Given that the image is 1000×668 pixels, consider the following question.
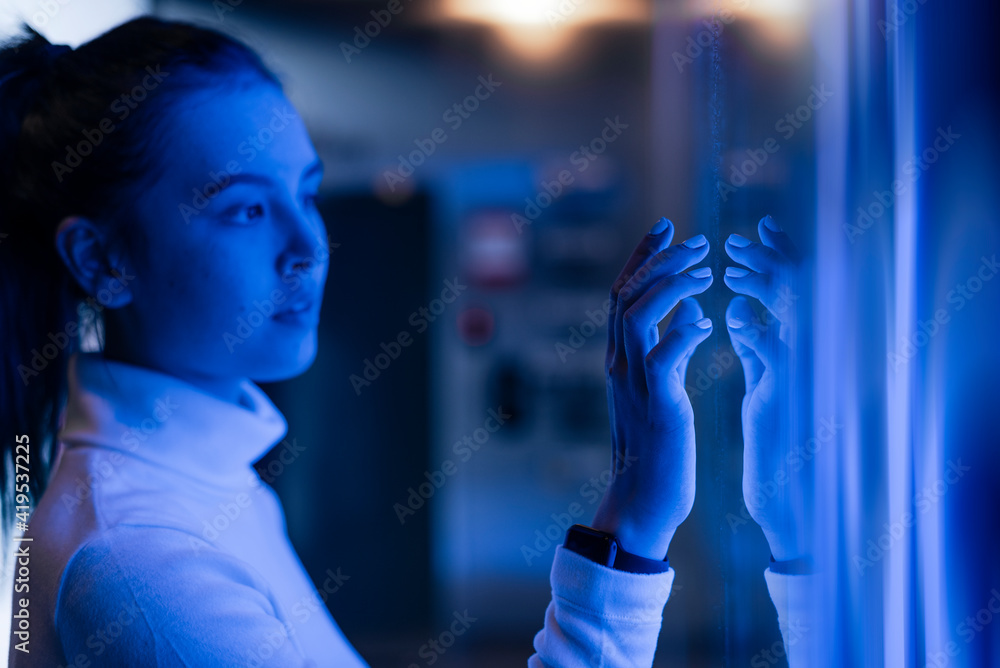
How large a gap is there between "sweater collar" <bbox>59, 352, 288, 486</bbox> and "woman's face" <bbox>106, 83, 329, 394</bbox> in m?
0.05

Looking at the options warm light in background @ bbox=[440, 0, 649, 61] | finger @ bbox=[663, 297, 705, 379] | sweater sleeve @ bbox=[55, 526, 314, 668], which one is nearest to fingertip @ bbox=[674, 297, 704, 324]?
finger @ bbox=[663, 297, 705, 379]

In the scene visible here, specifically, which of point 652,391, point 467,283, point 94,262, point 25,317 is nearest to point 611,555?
point 652,391

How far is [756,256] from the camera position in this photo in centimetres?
59

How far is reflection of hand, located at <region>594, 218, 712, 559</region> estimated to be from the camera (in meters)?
0.58

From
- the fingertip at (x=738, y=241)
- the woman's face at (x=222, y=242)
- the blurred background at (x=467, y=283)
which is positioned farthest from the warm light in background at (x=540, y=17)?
the fingertip at (x=738, y=241)

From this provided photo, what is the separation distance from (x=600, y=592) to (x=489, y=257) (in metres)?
1.16

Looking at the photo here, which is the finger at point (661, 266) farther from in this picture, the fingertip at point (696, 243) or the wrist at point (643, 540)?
the wrist at point (643, 540)

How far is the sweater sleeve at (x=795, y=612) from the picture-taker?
547mm

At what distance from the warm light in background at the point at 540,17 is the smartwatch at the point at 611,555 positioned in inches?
45.9

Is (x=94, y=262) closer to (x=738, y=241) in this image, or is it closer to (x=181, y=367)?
(x=181, y=367)

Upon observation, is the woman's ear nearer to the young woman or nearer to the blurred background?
the young woman

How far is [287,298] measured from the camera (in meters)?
0.84

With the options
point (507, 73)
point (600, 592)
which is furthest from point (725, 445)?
point (507, 73)

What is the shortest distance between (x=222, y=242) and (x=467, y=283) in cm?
91
